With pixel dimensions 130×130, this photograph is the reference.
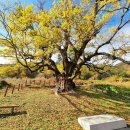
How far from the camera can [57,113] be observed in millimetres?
13484

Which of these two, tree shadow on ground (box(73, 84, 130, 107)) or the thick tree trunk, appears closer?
tree shadow on ground (box(73, 84, 130, 107))

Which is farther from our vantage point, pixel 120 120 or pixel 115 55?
pixel 115 55

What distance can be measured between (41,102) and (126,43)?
28.4 feet

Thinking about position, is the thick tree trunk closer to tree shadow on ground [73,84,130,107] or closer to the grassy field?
tree shadow on ground [73,84,130,107]

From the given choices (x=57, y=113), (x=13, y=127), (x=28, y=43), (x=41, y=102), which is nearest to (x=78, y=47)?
(x=28, y=43)

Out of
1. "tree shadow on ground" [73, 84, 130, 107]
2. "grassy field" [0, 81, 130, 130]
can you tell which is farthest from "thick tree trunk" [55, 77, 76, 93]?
"grassy field" [0, 81, 130, 130]

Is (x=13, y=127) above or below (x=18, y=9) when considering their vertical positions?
below

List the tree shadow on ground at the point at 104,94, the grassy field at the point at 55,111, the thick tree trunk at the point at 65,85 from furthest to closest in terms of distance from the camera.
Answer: the thick tree trunk at the point at 65,85 < the tree shadow on ground at the point at 104,94 < the grassy field at the point at 55,111

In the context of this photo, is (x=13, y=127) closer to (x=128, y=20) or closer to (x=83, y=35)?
(x=83, y=35)

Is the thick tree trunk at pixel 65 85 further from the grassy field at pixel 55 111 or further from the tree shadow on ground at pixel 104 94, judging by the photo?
the grassy field at pixel 55 111

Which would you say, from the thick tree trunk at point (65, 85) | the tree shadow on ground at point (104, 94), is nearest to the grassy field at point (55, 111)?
the tree shadow on ground at point (104, 94)

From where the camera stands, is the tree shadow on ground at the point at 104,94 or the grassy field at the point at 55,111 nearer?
the grassy field at the point at 55,111

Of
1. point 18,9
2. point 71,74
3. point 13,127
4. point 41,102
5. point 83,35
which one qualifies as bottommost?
point 13,127

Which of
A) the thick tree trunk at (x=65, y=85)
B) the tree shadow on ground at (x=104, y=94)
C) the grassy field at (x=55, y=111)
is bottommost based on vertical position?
the grassy field at (x=55, y=111)
